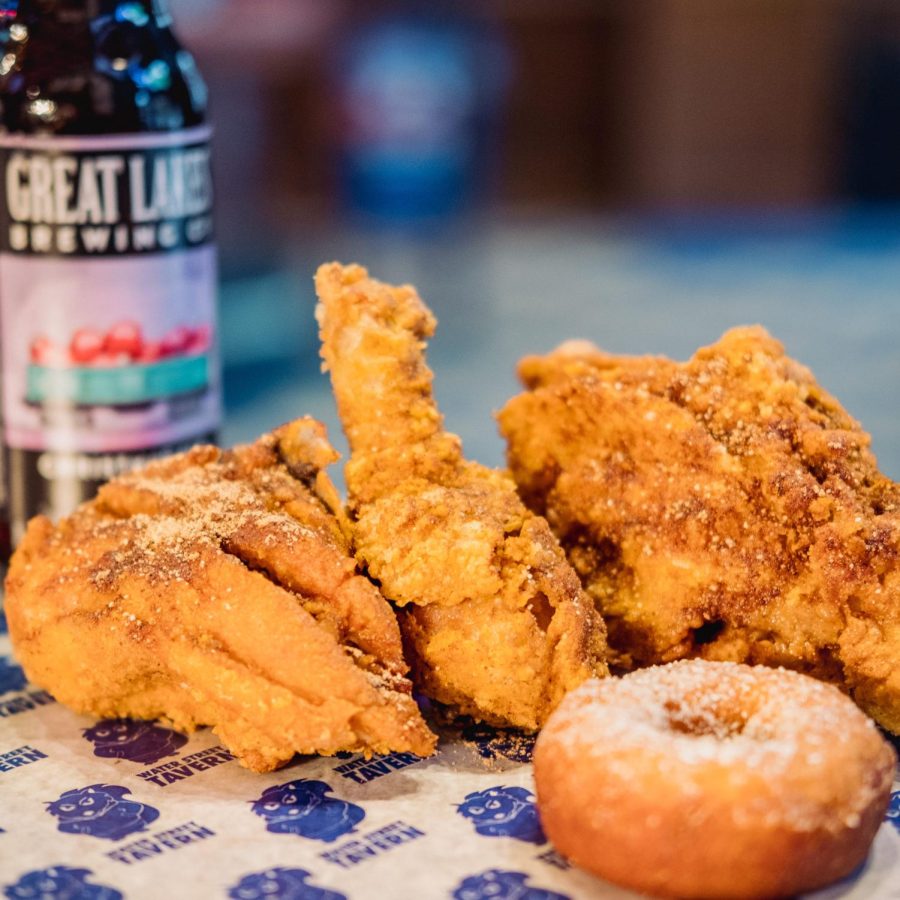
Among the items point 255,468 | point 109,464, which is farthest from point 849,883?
point 109,464

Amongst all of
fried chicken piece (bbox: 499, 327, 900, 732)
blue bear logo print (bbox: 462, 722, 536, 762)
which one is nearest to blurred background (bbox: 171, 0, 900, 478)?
fried chicken piece (bbox: 499, 327, 900, 732)

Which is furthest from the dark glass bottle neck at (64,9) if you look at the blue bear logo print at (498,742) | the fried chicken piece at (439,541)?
the blue bear logo print at (498,742)

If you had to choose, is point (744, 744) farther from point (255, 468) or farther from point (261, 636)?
point (255, 468)

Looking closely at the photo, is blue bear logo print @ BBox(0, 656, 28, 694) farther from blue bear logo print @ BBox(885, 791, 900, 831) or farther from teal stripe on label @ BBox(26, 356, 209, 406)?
blue bear logo print @ BBox(885, 791, 900, 831)

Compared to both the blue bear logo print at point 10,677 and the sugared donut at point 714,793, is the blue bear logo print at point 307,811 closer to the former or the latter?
the sugared donut at point 714,793

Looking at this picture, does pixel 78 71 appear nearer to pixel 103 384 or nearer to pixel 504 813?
pixel 103 384

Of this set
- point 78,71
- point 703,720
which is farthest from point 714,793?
point 78,71
